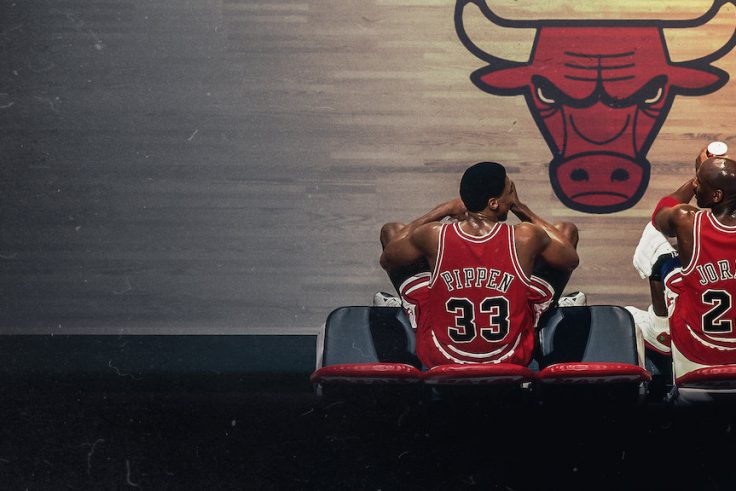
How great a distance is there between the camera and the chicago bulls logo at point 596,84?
5016 mm

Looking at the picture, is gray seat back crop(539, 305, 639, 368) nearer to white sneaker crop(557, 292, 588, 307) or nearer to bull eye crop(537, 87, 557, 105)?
white sneaker crop(557, 292, 588, 307)

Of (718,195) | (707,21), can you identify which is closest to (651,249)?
(718,195)

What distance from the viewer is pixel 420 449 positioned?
2.04 m

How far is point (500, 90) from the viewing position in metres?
5.07

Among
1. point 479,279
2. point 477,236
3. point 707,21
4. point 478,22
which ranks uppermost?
point 707,21

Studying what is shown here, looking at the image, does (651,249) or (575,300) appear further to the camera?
(651,249)

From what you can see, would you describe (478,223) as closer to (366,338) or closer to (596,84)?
(366,338)

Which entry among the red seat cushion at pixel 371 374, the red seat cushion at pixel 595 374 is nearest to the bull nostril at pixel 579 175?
the red seat cushion at pixel 595 374

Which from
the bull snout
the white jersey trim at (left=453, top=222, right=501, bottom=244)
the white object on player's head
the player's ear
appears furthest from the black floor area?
the bull snout

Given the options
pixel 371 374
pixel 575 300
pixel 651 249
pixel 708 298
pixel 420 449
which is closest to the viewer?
pixel 420 449

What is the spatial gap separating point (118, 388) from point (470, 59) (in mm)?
2736

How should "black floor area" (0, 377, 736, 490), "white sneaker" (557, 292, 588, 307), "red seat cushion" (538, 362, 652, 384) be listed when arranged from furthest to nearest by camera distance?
"white sneaker" (557, 292, 588, 307) → "red seat cushion" (538, 362, 652, 384) → "black floor area" (0, 377, 736, 490)

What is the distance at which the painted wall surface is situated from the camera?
198 inches

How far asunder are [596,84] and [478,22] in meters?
0.79
